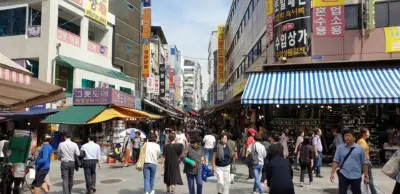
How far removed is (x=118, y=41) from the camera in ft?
91.7

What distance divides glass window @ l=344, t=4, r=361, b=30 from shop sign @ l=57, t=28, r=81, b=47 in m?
15.2

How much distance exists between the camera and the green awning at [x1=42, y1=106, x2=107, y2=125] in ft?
55.1

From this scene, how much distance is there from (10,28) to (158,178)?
47.5ft

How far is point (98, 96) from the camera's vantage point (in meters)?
18.7

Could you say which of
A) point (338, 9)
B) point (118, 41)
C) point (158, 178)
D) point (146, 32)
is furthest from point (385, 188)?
point (146, 32)

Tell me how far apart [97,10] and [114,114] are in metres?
9.80

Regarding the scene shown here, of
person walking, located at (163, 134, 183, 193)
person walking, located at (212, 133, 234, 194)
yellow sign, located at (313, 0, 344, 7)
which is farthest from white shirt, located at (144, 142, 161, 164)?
yellow sign, located at (313, 0, 344, 7)

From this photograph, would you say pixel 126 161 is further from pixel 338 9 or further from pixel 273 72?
pixel 338 9

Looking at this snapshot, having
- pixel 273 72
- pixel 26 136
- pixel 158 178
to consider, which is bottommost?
pixel 158 178

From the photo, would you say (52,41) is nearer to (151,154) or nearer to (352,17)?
(151,154)

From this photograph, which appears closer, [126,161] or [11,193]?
[11,193]

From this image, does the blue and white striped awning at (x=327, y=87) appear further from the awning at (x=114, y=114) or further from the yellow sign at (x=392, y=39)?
the awning at (x=114, y=114)

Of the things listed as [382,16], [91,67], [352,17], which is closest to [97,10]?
[91,67]

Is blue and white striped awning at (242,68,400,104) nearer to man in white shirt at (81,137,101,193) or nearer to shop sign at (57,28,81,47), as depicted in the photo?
man in white shirt at (81,137,101,193)
